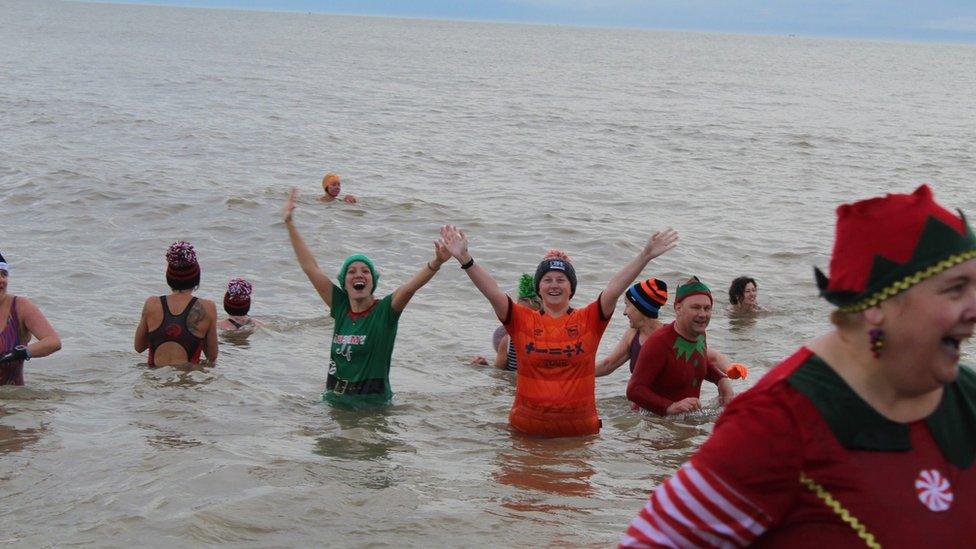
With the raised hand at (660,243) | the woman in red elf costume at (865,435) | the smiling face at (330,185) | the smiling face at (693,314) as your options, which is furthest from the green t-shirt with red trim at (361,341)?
the smiling face at (330,185)

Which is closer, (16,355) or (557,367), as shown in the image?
(557,367)

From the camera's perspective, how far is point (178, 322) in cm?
974

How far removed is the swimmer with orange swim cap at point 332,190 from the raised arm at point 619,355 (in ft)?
42.4

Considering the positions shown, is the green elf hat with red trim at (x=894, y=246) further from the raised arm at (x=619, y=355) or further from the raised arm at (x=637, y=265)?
the raised arm at (x=619, y=355)

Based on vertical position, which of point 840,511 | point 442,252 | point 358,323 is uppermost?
point 442,252

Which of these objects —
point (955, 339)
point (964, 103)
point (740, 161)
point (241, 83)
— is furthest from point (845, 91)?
point (955, 339)

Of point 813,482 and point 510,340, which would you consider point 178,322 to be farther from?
point 813,482

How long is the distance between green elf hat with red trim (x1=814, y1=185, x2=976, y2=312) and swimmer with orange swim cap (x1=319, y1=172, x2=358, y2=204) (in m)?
19.9

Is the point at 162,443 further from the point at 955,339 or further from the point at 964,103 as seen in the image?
the point at 964,103

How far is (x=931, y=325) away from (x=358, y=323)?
21.9 feet

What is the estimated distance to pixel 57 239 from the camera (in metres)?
18.3

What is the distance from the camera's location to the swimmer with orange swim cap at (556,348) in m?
8.08

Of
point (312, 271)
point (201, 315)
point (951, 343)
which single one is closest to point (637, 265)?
point (312, 271)

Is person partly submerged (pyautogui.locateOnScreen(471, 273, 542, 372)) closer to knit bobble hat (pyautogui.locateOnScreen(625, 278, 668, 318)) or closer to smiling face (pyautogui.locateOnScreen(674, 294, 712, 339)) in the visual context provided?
knit bobble hat (pyautogui.locateOnScreen(625, 278, 668, 318))
